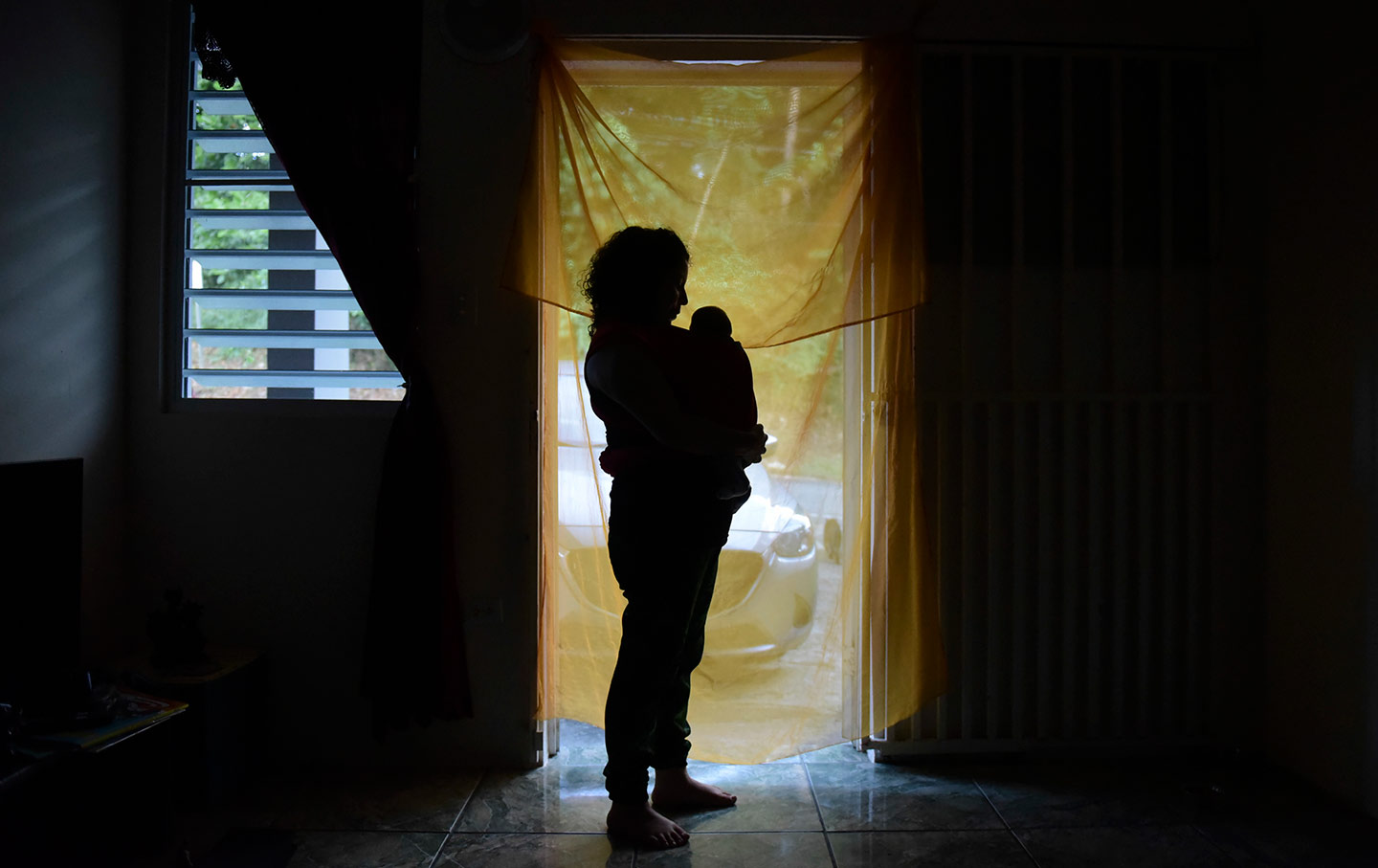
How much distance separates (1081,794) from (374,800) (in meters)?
1.91

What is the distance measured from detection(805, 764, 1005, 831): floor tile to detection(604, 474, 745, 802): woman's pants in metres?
0.56

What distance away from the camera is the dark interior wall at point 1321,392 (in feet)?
7.59

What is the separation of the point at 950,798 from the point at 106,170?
295 cm

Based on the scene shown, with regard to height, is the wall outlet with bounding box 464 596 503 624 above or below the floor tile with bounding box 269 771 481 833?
above

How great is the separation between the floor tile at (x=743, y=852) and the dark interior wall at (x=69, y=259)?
5.68ft

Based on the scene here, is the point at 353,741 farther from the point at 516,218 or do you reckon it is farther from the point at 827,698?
the point at 516,218

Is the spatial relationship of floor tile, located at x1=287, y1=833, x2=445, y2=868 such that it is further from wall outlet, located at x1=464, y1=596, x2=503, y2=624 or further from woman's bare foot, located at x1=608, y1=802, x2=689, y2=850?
wall outlet, located at x1=464, y1=596, x2=503, y2=624

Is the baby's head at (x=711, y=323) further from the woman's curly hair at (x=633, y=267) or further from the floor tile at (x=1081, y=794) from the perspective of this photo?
the floor tile at (x=1081, y=794)

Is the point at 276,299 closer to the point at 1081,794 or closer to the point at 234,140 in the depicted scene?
the point at 234,140

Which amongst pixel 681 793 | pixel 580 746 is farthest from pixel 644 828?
pixel 580 746

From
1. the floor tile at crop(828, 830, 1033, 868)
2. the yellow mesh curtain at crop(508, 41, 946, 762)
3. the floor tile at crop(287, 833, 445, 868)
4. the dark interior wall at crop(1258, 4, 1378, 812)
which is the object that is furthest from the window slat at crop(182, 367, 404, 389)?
the dark interior wall at crop(1258, 4, 1378, 812)

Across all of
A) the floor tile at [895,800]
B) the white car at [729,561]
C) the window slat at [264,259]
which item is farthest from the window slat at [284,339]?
the floor tile at [895,800]

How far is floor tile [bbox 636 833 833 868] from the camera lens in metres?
2.06

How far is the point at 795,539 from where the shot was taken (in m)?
2.49
